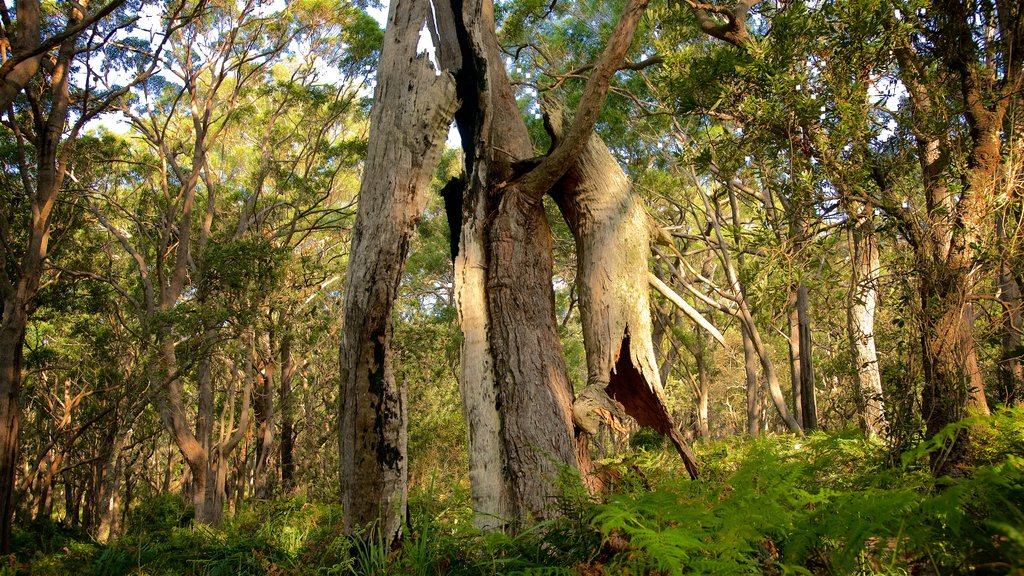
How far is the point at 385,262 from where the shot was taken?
4.32 m

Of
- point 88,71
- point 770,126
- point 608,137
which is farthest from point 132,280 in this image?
point 770,126

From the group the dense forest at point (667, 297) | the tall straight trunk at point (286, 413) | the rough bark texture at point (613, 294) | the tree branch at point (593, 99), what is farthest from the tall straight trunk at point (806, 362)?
the tall straight trunk at point (286, 413)

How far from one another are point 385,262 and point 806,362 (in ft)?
23.0

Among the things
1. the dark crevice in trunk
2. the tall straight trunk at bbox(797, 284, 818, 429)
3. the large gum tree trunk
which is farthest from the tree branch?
the tall straight trunk at bbox(797, 284, 818, 429)

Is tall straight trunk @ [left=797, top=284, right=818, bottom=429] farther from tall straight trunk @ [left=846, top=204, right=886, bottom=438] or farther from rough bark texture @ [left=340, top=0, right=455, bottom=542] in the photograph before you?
rough bark texture @ [left=340, top=0, right=455, bottom=542]

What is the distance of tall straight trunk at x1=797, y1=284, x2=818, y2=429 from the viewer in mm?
9420

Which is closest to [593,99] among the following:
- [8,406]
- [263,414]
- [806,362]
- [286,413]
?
[806,362]

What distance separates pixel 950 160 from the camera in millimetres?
5145

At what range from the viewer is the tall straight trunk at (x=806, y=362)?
30.9 ft

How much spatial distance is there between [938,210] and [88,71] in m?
11.0

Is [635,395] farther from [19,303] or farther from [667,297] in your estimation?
[19,303]

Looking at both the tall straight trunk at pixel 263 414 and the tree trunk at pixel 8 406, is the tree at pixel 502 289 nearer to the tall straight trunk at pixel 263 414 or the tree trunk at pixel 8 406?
the tree trunk at pixel 8 406

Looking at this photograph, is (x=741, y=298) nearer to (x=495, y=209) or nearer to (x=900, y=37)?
(x=900, y=37)

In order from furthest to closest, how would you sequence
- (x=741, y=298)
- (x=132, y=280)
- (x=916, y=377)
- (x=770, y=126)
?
(x=132, y=280), (x=741, y=298), (x=770, y=126), (x=916, y=377)
